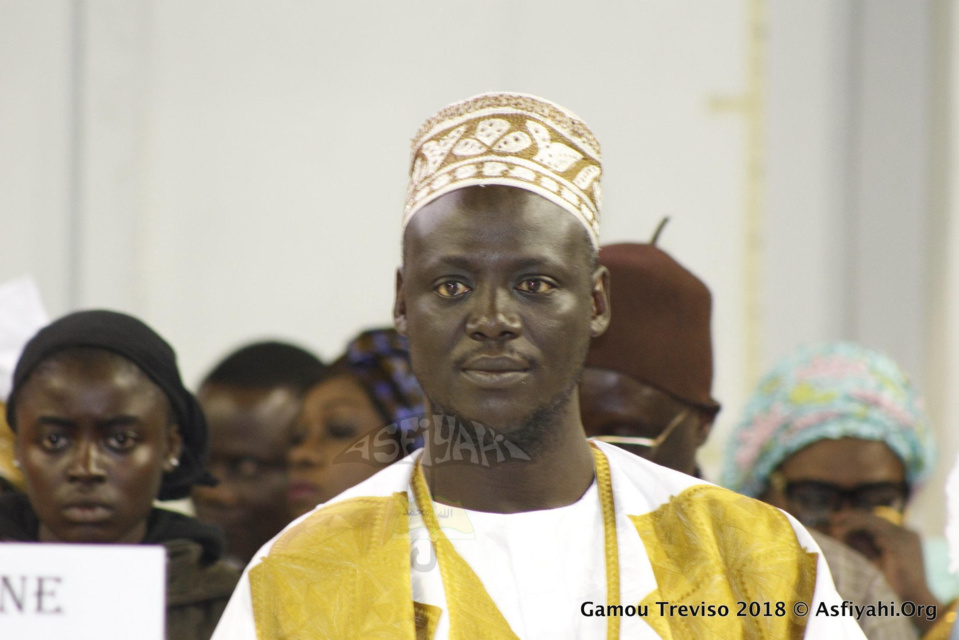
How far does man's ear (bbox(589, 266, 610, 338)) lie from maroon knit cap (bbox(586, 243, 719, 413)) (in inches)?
25.9

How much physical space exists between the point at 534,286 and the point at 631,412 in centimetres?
88

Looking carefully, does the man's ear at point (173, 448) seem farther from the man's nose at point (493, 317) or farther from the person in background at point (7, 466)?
the man's nose at point (493, 317)

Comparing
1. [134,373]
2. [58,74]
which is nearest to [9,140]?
[58,74]

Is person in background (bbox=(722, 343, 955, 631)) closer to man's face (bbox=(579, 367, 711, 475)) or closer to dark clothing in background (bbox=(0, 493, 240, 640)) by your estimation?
man's face (bbox=(579, 367, 711, 475))

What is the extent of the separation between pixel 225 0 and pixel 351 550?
399 centimetres

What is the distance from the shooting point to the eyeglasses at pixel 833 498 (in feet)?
10.6

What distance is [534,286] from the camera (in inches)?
A: 77.2

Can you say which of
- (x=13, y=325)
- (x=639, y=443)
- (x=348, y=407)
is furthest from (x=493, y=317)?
(x=13, y=325)

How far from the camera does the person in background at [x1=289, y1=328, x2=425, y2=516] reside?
130 inches

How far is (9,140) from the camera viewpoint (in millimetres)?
5188

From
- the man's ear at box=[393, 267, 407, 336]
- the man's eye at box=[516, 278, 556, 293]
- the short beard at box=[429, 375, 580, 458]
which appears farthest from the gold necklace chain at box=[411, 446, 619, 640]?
the man's eye at box=[516, 278, 556, 293]

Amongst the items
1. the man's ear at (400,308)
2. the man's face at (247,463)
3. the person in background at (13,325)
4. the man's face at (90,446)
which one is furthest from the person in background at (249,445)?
the man's ear at (400,308)

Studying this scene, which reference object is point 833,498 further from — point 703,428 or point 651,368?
point 651,368

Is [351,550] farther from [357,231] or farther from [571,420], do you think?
[357,231]
